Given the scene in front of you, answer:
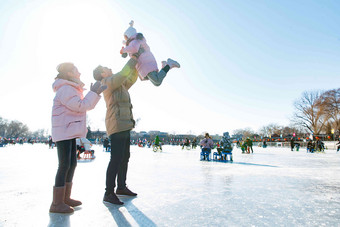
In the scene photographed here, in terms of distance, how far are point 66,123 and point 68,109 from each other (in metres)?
0.13

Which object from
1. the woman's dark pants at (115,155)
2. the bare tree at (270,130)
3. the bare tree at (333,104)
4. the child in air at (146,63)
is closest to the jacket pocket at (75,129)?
the woman's dark pants at (115,155)

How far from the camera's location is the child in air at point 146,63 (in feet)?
8.59

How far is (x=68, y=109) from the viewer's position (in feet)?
7.08

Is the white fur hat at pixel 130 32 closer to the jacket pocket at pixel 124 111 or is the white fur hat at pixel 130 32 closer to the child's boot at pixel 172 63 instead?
the child's boot at pixel 172 63

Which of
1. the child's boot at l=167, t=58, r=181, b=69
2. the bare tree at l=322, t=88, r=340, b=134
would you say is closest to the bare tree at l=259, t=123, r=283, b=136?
the bare tree at l=322, t=88, r=340, b=134

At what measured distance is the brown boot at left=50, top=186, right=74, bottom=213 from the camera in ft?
6.55

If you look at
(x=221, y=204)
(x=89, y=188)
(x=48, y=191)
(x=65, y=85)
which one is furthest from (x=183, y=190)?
(x=65, y=85)

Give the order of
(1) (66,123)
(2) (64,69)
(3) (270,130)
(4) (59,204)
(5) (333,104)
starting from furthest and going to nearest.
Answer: (3) (270,130) → (5) (333,104) → (2) (64,69) → (1) (66,123) → (4) (59,204)

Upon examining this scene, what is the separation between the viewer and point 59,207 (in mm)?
2000

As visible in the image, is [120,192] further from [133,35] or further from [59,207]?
[133,35]

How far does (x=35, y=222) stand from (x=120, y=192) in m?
1.11

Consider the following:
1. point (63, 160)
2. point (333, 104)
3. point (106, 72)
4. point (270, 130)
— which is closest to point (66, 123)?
point (63, 160)

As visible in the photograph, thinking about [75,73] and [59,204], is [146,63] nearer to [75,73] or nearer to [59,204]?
[75,73]

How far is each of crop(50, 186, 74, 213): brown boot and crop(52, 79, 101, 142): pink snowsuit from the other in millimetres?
459
